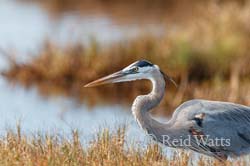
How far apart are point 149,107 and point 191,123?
1.38 feet

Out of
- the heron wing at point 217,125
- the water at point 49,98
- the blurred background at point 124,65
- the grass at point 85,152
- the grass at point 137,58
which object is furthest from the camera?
the grass at point 137,58

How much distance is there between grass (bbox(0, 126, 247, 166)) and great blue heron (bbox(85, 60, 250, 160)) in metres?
0.20

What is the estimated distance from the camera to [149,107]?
7.86 m

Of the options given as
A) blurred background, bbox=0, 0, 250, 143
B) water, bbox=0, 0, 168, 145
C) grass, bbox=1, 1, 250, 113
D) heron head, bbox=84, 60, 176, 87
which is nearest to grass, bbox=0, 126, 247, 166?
water, bbox=0, 0, 168, 145

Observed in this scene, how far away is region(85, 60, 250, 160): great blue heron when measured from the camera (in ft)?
25.6

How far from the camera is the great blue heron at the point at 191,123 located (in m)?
7.79

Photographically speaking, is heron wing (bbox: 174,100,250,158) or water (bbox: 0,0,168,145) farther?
water (bbox: 0,0,168,145)

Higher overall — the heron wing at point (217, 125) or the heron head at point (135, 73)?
the heron head at point (135, 73)

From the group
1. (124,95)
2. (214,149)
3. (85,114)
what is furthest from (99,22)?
(214,149)

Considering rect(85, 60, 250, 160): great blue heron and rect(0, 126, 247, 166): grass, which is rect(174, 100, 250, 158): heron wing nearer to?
rect(85, 60, 250, 160): great blue heron

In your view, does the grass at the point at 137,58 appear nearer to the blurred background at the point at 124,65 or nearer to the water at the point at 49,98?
the blurred background at the point at 124,65

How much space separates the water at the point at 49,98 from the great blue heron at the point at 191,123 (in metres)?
0.27

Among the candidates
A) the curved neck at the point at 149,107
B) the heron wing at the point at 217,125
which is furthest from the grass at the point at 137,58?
the curved neck at the point at 149,107

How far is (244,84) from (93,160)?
8.00 metres
